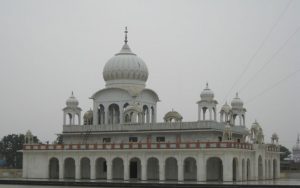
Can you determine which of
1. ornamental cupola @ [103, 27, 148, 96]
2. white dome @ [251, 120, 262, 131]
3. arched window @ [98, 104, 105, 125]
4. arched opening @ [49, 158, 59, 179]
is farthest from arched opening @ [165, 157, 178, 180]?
arched opening @ [49, 158, 59, 179]

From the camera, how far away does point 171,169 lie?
57938 mm

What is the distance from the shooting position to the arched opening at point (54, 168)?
61956mm

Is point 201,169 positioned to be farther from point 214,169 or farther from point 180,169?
point 214,169

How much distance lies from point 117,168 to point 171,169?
508 centimetres

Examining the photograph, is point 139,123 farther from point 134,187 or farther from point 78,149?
point 134,187

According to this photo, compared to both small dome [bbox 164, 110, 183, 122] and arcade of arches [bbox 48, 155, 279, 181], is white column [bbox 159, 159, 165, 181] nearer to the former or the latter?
arcade of arches [bbox 48, 155, 279, 181]

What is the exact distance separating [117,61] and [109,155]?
442 inches

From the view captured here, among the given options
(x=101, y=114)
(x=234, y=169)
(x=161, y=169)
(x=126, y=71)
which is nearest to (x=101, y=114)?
(x=101, y=114)

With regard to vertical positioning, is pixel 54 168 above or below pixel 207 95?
below

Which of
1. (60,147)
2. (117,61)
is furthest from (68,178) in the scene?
(117,61)

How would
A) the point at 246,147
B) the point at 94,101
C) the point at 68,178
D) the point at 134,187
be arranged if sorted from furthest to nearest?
the point at 94,101, the point at 68,178, the point at 246,147, the point at 134,187

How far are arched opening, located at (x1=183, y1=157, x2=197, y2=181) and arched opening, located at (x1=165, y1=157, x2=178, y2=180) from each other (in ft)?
2.90

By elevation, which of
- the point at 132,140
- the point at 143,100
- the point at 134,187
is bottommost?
the point at 134,187

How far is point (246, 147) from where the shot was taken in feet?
186
